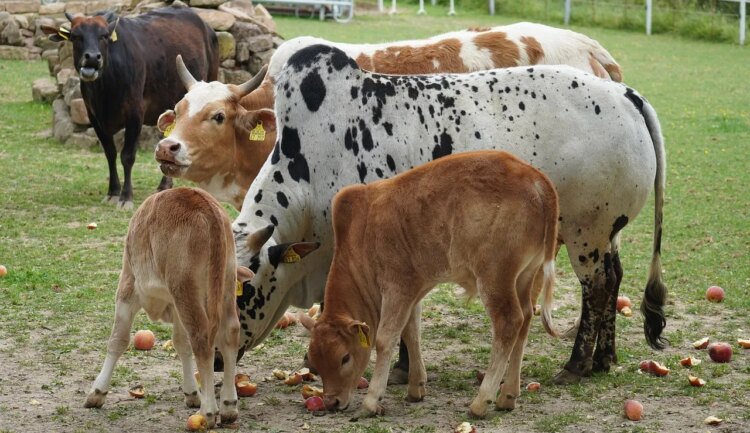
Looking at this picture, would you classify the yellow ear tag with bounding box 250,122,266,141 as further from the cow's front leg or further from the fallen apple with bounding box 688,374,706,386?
the fallen apple with bounding box 688,374,706,386

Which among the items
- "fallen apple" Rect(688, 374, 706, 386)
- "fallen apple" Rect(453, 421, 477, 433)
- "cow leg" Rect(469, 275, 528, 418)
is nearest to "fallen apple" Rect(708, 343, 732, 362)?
"fallen apple" Rect(688, 374, 706, 386)

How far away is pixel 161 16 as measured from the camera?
13750 mm

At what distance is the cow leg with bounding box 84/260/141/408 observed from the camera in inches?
232

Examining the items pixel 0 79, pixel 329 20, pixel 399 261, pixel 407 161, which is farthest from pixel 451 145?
pixel 329 20

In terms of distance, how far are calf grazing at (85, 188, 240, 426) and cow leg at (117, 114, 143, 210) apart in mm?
5591

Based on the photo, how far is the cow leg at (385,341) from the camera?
5.87 meters

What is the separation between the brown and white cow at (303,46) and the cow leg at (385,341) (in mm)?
2233

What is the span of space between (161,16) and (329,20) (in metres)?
17.9

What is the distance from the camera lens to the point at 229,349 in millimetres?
5773

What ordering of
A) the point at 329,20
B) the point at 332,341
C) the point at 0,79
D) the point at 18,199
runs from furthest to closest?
the point at 329,20, the point at 0,79, the point at 18,199, the point at 332,341

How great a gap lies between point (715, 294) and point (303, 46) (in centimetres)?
344

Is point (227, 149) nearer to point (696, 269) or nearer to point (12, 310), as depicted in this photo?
point (12, 310)

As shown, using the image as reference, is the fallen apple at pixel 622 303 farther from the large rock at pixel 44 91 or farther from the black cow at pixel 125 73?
the large rock at pixel 44 91

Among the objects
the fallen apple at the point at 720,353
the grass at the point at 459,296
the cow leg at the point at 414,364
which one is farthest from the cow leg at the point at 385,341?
the fallen apple at the point at 720,353
